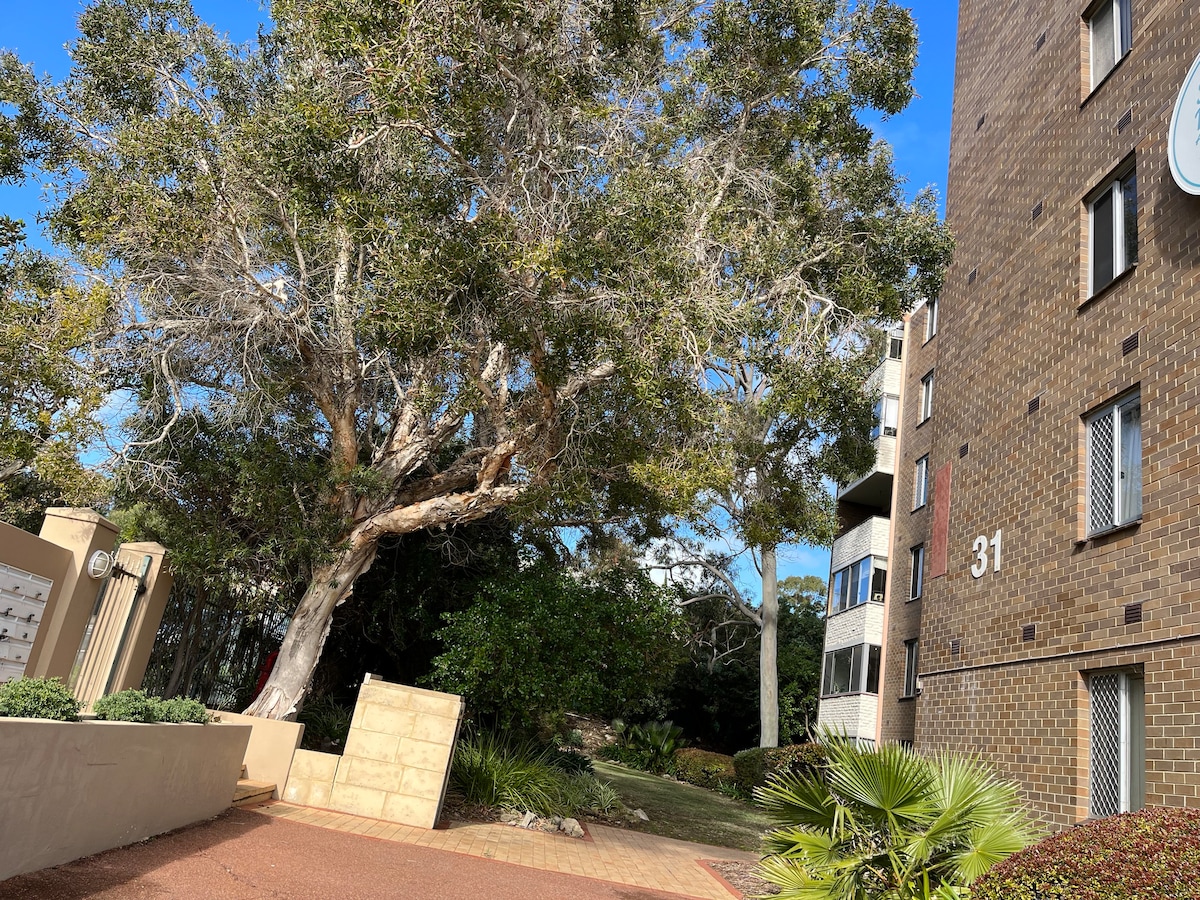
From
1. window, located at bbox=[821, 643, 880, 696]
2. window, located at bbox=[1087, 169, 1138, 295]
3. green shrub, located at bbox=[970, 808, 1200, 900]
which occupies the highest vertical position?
window, located at bbox=[1087, 169, 1138, 295]

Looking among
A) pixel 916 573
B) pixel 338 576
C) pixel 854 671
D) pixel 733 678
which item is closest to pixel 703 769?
pixel 854 671

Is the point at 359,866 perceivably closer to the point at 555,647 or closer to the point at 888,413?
the point at 555,647

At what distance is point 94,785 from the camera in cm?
642

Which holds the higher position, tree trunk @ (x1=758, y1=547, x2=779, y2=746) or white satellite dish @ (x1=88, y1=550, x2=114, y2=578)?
tree trunk @ (x1=758, y1=547, x2=779, y2=746)

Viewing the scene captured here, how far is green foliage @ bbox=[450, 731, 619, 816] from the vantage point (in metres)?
12.6

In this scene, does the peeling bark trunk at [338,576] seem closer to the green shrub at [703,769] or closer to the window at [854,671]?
the window at [854,671]

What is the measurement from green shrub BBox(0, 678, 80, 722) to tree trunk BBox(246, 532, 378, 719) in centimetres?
629

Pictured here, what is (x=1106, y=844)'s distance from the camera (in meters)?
4.61

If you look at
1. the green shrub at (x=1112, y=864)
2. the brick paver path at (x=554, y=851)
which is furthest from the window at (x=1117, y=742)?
the brick paver path at (x=554, y=851)

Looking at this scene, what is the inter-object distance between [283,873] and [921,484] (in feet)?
64.2

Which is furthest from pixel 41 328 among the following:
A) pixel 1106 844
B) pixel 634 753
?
pixel 634 753

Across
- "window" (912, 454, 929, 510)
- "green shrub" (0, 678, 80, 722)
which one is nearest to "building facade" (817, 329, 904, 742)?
"window" (912, 454, 929, 510)

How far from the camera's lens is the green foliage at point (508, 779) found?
41.2ft

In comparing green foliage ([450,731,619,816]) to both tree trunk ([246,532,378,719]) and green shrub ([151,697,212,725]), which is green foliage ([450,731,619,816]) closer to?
tree trunk ([246,532,378,719])
